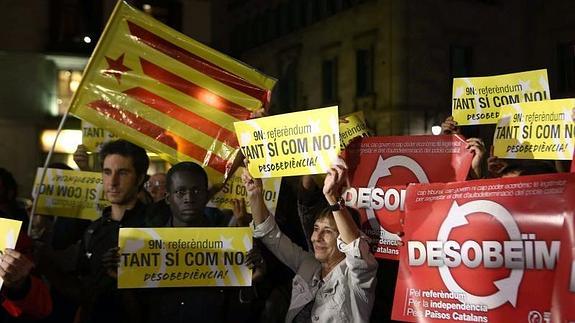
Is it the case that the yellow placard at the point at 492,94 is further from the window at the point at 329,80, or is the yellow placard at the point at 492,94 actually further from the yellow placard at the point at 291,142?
the window at the point at 329,80

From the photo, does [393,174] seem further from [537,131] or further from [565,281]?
[565,281]

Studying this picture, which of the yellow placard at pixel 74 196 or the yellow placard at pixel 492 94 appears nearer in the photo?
the yellow placard at pixel 492 94

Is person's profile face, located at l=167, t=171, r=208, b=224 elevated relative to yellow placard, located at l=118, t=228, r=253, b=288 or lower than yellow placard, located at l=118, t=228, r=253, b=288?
elevated

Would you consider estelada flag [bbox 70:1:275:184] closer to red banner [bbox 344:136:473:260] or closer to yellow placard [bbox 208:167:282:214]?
yellow placard [bbox 208:167:282:214]

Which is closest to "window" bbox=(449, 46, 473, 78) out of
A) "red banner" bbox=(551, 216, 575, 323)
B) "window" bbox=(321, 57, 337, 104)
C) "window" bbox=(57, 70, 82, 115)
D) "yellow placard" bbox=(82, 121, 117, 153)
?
"window" bbox=(321, 57, 337, 104)

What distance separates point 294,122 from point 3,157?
21.7 metres

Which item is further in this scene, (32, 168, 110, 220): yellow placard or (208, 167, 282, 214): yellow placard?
(32, 168, 110, 220): yellow placard

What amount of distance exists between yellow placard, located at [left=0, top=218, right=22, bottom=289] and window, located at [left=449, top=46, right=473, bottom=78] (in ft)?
81.3

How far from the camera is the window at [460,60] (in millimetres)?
27297

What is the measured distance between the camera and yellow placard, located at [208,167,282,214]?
5.41 meters

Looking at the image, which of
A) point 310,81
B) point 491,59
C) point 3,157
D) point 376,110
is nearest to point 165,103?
point 3,157

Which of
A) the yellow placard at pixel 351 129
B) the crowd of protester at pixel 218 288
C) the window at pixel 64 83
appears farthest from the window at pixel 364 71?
the crowd of protester at pixel 218 288

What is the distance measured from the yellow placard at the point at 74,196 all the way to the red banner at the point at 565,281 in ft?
12.7

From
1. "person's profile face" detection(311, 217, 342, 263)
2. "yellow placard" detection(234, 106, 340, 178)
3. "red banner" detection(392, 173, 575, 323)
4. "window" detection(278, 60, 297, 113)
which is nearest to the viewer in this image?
"red banner" detection(392, 173, 575, 323)
